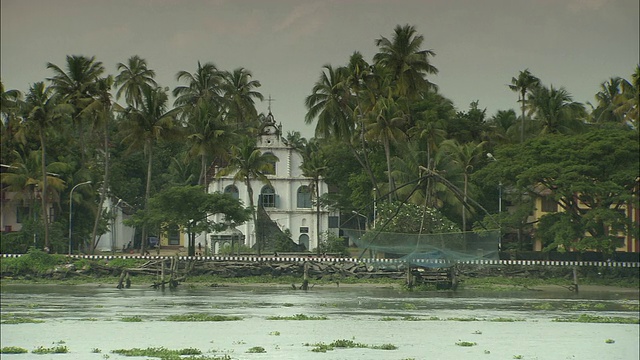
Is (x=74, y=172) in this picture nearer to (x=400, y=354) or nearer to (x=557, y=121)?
(x=557, y=121)

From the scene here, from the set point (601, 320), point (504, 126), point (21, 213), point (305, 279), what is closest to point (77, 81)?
point (21, 213)

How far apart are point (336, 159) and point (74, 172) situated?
23842 millimetres

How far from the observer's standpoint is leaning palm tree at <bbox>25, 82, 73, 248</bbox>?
8400cm

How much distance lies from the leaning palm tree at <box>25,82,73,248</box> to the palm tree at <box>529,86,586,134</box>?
35.4 m

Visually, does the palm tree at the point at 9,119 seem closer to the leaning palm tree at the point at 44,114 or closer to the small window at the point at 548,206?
the leaning palm tree at the point at 44,114

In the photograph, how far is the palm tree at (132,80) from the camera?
9756cm

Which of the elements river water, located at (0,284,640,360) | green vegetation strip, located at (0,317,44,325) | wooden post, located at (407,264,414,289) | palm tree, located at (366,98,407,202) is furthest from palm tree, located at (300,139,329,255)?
A: green vegetation strip, located at (0,317,44,325)

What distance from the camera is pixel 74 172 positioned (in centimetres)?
9569

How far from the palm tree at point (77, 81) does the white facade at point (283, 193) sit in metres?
21.1

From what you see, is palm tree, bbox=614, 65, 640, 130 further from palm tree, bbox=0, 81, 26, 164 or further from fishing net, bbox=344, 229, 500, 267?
palm tree, bbox=0, 81, 26, 164

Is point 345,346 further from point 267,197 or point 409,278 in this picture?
point 267,197

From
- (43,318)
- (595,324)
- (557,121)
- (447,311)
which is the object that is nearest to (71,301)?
(43,318)

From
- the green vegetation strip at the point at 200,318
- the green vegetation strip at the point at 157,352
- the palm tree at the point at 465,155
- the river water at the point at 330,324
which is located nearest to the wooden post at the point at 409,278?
the river water at the point at 330,324

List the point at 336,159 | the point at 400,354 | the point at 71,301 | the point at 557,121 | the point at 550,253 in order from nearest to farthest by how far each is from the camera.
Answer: the point at 400,354, the point at 71,301, the point at 550,253, the point at 557,121, the point at 336,159
